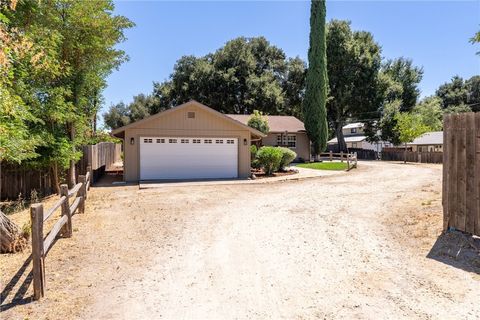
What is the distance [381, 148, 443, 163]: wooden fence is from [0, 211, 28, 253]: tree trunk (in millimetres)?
31023

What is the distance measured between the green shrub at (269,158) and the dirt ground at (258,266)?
9.41 m

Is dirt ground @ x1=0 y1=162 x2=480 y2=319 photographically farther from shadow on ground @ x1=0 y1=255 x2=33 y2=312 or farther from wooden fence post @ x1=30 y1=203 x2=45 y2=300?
wooden fence post @ x1=30 y1=203 x2=45 y2=300

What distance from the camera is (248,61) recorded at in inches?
1587

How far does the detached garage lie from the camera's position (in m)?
16.5

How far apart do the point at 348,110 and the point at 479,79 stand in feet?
113

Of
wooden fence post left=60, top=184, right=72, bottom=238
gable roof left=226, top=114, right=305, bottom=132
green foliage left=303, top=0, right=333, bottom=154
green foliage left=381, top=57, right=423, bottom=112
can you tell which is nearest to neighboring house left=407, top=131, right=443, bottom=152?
green foliage left=381, top=57, right=423, bottom=112

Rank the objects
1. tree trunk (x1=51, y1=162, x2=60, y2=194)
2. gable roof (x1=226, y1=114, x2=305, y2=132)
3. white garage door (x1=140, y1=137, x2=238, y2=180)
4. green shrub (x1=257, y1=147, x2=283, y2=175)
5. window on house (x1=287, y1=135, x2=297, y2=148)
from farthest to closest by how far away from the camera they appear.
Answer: window on house (x1=287, y1=135, x2=297, y2=148), gable roof (x1=226, y1=114, x2=305, y2=132), green shrub (x1=257, y1=147, x2=283, y2=175), white garage door (x1=140, y1=137, x2=238, y2=180), tree trunk (x1=51, y1=162, x2=60, y2=194)

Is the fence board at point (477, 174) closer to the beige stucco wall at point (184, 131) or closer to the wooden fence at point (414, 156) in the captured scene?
→ the beige stucco wall at point (184, 131)

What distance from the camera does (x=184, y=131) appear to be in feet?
55.9

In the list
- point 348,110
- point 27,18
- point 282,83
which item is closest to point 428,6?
point 27,18

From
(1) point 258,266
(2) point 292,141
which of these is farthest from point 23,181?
(2) point 292,141

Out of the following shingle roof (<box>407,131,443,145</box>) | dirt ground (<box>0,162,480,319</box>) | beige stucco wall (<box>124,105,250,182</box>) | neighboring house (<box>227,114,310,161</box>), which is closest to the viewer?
A: dirt ground (<box>0,162,480,319</box>)

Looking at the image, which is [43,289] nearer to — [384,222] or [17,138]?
[17,138]

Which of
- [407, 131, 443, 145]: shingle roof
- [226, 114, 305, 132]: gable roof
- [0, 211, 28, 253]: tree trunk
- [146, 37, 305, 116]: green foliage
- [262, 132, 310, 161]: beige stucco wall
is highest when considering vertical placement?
[146, 37, 305, 116]: green foliage
